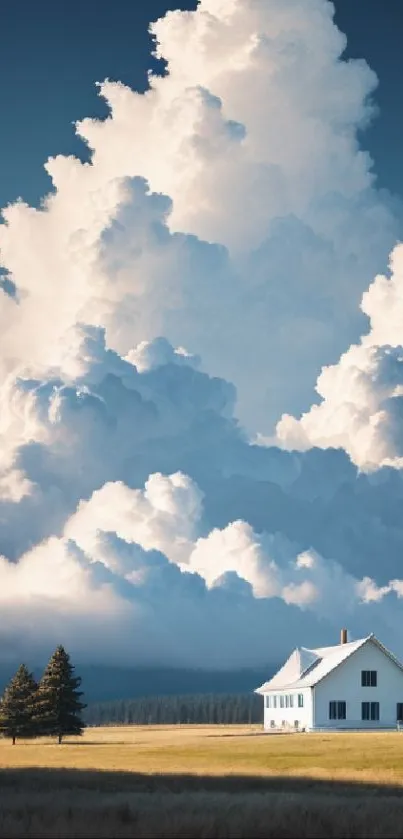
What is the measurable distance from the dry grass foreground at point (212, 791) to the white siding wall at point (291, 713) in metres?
25.3

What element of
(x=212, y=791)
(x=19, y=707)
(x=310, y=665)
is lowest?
(x=212, y=791)

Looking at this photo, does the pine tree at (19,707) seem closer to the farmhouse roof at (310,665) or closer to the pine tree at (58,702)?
the pine tree at (58,702)

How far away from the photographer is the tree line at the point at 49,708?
94.4 m

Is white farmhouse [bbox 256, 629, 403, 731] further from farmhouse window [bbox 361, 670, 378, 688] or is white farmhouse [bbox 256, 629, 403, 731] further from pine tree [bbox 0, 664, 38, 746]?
pine tree [bbox 0, 664, 38, 746]

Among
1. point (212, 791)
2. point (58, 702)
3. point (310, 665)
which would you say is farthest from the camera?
point (310, 665)

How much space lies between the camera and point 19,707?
96000 mm

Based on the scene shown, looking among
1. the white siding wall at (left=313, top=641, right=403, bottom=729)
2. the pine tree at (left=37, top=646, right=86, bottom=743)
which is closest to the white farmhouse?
the white siding wall at (left=313, top=641, right=403, bottom=729)

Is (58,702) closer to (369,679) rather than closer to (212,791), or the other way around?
(369,679)

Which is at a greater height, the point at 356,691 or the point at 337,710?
the point at 356,691

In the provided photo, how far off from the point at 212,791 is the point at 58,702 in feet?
211

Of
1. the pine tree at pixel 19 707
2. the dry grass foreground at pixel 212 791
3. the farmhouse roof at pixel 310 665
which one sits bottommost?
the dry grass foreground at pixel 212 791

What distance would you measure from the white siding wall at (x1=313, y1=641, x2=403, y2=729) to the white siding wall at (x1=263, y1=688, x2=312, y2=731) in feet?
4.61

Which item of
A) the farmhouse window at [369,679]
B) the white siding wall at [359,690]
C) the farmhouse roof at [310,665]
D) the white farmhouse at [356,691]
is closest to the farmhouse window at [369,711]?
the white farmhouse at [356,691]

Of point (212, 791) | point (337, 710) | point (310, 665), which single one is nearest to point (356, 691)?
point (337, 710)
